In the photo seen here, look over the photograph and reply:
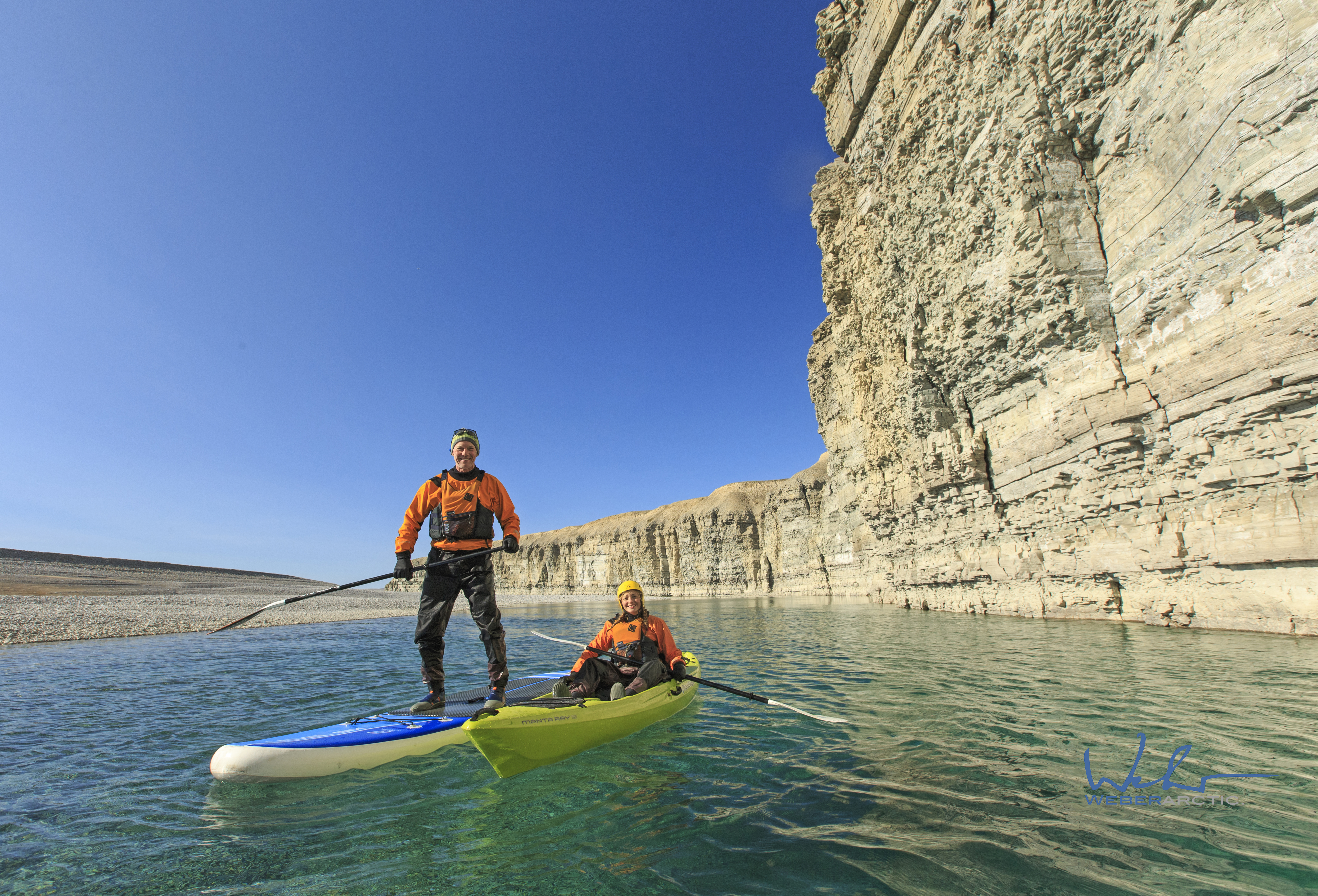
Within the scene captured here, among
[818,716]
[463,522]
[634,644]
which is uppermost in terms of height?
[463,522]

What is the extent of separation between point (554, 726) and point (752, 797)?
1.91m

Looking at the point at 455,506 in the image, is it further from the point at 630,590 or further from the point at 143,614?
the point at 143,614

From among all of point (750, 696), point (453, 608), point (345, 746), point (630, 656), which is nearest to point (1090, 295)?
point (750, 696)

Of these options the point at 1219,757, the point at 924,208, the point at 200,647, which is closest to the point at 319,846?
the point at 1219,757

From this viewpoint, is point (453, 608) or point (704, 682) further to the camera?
point (704, 682)

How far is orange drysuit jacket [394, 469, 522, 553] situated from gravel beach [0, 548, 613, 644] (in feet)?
59.3

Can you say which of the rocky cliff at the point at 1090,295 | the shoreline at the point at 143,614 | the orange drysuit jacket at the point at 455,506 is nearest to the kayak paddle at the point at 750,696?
the orange drysuit jacket at the point at 455,506

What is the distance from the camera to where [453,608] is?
6098 mm

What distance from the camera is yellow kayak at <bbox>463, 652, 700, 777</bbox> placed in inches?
184

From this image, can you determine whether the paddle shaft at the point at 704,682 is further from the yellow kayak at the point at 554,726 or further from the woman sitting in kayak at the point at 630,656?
the yellow kayak at the point at 554,726

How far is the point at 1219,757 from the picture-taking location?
173 inches

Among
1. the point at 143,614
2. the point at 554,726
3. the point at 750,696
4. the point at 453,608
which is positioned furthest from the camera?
the point at 143,614

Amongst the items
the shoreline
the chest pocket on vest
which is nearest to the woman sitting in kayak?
the chest pocket on vest
